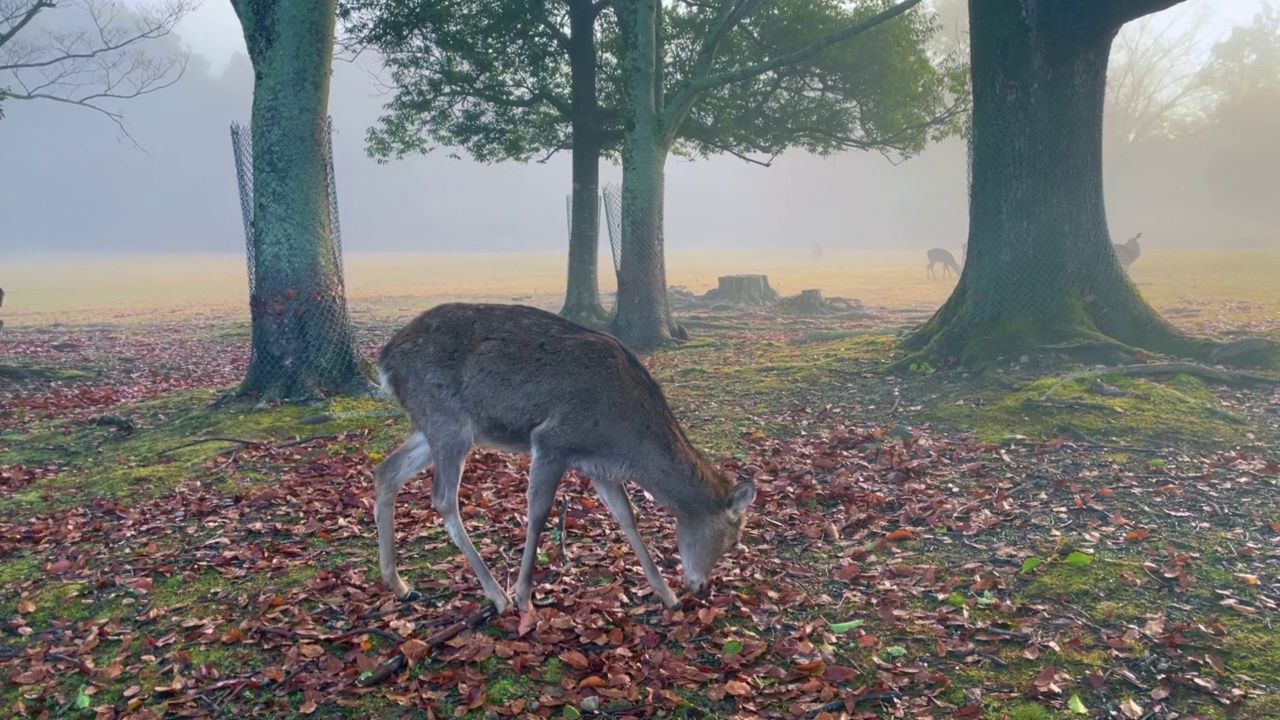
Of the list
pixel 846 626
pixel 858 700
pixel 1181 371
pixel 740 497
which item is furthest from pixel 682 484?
pixel 1181 371

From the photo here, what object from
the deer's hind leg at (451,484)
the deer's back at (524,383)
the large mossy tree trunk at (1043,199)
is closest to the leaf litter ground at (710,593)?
the deer's hind leg at (451,484)

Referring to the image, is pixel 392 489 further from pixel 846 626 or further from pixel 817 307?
pixel 817 307

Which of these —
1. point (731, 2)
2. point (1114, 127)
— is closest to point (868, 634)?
point (731, 2)

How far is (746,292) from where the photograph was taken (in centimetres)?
2728

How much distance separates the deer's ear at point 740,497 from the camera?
16.7 feet

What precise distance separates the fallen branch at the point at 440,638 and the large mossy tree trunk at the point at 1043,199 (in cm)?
746

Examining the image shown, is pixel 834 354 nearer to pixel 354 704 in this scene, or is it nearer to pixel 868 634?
pixel 868 634

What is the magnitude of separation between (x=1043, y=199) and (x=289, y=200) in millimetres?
8775

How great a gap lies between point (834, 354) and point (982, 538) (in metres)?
6.86

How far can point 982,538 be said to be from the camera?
6090 mm

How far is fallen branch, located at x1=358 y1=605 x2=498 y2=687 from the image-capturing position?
4457 mm

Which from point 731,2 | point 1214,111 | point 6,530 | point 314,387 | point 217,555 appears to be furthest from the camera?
point 1214,111

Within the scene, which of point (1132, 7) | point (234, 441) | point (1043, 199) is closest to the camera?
point (234, 441)

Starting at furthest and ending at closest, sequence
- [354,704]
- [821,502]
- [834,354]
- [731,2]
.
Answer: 1. [731,2]
2. [834,354]
3. [821,502]
4. [354,704]
